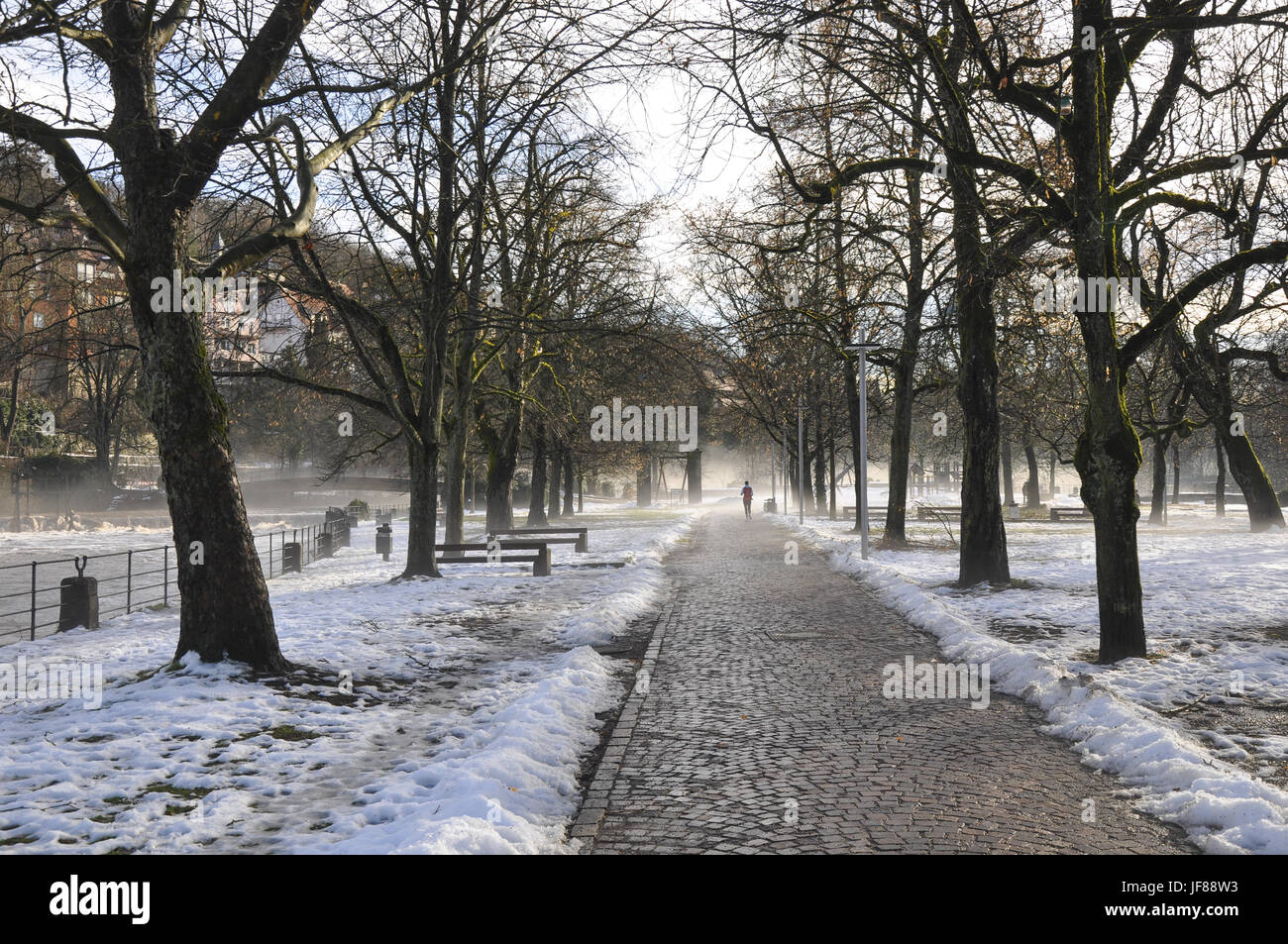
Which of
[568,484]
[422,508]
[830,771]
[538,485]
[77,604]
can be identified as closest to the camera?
[830,771]

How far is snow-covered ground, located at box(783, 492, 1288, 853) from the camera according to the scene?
529cm

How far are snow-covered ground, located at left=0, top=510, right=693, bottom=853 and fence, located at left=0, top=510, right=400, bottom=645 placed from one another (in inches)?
80.7

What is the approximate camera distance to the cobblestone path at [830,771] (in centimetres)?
480

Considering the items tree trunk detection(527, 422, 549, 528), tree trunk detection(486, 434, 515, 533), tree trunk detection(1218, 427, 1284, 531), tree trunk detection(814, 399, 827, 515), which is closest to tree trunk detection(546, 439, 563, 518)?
tree trunk detection(527, 422, 549, 528)

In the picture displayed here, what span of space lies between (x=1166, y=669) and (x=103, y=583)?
76.6ft

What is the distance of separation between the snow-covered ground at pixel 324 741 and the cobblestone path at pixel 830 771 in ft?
1.74

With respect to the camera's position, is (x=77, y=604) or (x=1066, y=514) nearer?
(x=77, y=604)

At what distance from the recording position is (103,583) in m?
22.5

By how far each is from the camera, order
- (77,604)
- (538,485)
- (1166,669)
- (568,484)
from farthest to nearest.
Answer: (568,484)
(538,485)
(77,604)
(1166,669)

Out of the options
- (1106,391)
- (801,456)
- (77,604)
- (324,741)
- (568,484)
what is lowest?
(324,741)

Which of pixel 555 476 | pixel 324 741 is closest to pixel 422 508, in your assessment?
pixel 324 741

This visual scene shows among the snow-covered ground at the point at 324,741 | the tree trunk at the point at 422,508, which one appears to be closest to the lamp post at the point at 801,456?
the tree trunk at the point at 422,508

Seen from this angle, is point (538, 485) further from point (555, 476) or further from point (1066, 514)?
point (1066, 514)

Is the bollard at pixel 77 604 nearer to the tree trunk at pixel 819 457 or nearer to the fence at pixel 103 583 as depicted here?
the fence at pixel 103 583
